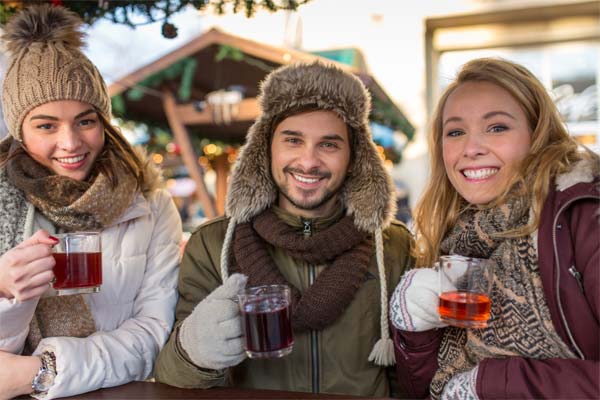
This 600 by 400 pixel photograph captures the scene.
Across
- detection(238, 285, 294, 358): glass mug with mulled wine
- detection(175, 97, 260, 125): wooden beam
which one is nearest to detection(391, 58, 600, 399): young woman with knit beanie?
detection(238, 285, 294, 358): glass mug with mulled wine

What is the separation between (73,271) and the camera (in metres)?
1.68

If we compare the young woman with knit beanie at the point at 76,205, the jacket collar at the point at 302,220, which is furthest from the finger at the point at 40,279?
the jacket collar at the point at 302,220

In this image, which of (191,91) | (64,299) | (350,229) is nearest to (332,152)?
(350,229)

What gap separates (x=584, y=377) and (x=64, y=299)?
1856 mm

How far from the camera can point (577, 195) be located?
4.75ft

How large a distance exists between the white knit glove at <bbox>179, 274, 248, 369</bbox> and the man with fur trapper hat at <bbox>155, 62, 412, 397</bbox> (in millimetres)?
115

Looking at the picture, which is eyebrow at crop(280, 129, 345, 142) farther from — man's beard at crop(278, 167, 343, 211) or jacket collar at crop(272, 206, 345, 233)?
jacket collar at crop(272, 206, 345, 233)

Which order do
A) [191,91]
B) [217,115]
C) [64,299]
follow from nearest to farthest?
1. [64,299]
2. [217,115]
3. [191,91]

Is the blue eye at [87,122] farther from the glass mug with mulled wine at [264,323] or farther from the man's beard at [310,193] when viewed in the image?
the glass mug with mulled wine at [264,323]

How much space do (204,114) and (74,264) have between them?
416cm

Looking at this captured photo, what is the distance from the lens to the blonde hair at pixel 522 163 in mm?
1605

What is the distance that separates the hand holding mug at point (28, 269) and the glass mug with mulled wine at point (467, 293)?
1315 millimetres

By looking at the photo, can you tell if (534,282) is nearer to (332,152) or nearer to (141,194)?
(332,152)

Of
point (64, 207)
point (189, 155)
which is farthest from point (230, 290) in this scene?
point (189, 155)
